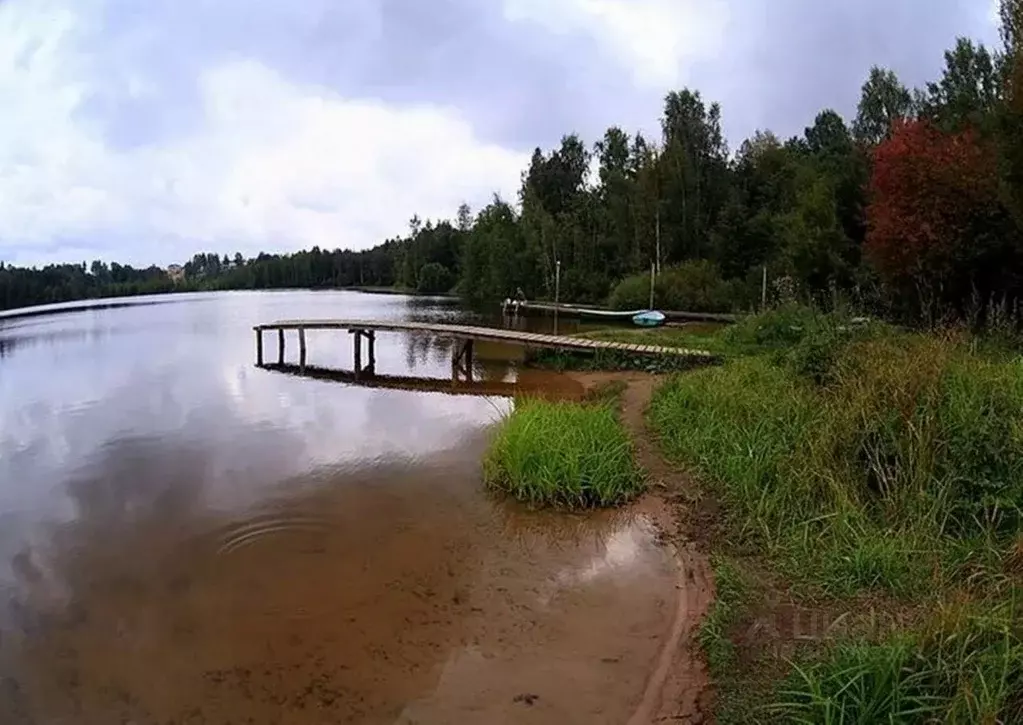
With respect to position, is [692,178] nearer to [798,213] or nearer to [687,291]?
[687,291]

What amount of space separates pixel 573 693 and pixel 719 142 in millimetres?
37530

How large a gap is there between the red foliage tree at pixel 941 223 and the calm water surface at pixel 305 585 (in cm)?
1057

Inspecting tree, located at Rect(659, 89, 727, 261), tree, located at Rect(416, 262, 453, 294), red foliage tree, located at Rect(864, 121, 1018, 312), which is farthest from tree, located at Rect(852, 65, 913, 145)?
tree, located at Rect(416, 262, 453, 294)

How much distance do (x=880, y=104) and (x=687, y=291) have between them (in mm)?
15326

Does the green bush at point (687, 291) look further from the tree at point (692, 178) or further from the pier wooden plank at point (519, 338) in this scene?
the pier wooden plank at point (519, 338)

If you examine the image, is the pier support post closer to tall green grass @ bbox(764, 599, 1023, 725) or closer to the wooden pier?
the wooden pier

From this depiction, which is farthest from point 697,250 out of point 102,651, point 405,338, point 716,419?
point 102,651

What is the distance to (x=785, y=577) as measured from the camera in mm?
5434

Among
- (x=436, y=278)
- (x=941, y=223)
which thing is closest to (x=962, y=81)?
(x=941, y=223)

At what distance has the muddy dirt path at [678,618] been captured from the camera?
167 inches

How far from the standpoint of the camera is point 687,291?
110 ft

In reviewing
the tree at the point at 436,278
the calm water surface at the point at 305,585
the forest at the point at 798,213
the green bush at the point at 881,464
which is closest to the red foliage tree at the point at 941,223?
the forest at the point at 798,213

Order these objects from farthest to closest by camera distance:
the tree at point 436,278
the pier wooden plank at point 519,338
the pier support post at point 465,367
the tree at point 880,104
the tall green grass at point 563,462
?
the tree at point 436,278 < the tree at point 880,104 < the pier support post at point 465,367 < the pier wooden plank at point 519,338 < the tall green grass at point 563,462

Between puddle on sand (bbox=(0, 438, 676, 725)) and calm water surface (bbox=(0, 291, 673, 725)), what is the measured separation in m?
0.02
